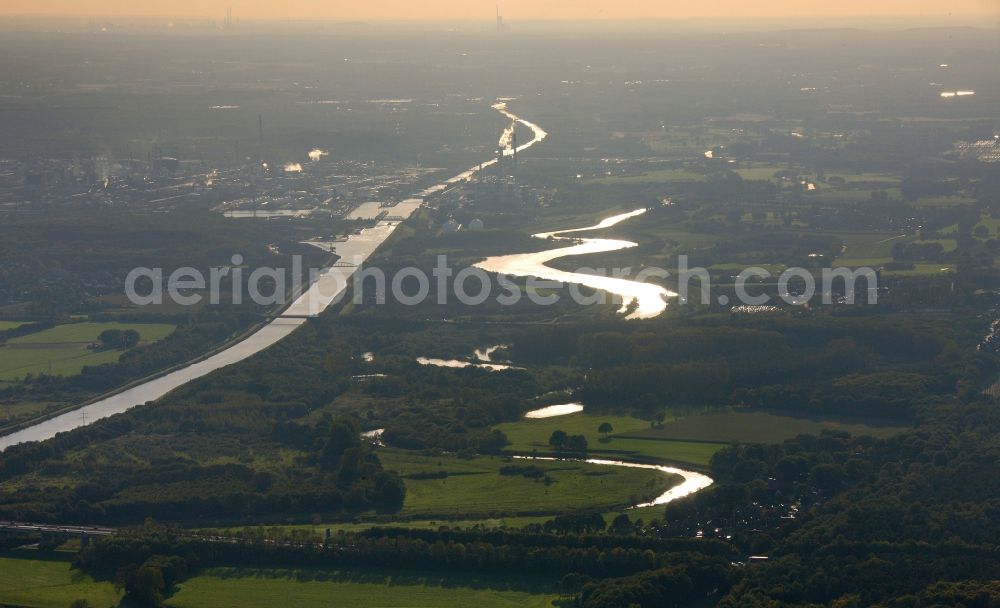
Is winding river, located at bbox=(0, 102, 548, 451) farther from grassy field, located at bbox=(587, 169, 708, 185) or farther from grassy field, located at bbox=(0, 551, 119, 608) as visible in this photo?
grassy field, located at bbox=(587, 169, 708, 185)

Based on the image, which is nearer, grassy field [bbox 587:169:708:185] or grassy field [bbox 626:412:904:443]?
grassy field [bbox 626:412:904:443]

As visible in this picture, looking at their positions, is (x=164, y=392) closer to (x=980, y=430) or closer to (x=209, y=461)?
(x=209, y=461)

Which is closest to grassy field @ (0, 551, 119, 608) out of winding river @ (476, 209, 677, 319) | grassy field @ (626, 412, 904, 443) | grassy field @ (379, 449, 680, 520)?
grassy field @ (379, 449, 680, 520)

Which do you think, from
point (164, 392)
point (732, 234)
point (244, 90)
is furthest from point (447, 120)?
point (164, 392)

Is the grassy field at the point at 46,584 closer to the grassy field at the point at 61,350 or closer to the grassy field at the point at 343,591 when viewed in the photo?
the grassy field at the point at 343,591

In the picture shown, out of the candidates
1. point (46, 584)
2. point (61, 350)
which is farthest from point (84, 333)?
point (46, 584)

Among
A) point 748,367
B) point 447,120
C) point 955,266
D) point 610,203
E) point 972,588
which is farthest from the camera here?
point 447,120

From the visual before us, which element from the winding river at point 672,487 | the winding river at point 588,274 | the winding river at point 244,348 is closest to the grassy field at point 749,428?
the winding river at point 672,487
